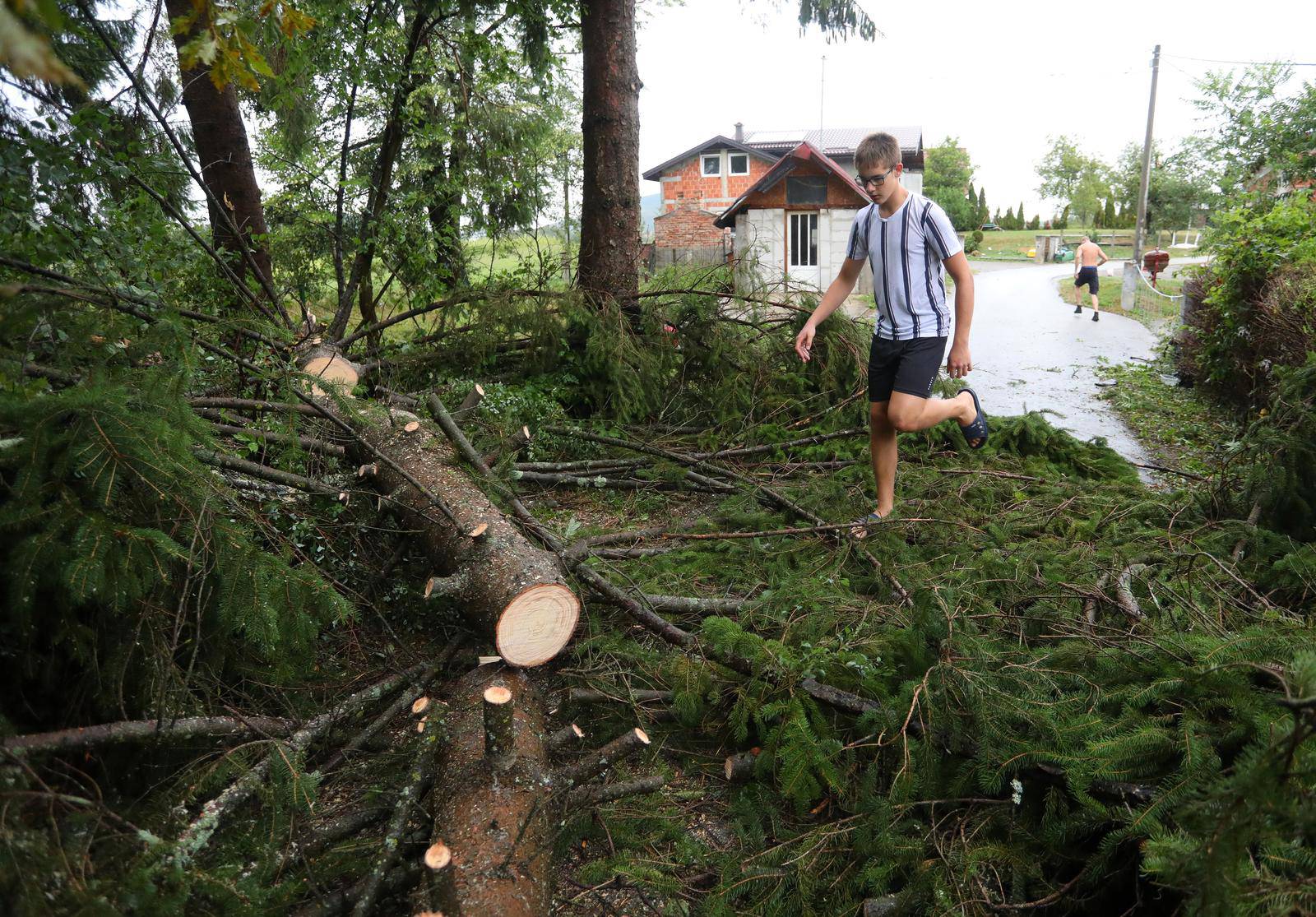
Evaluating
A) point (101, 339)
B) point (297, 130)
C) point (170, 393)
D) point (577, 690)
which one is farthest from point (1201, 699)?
point (297, 130)

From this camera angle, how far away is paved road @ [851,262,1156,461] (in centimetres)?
779

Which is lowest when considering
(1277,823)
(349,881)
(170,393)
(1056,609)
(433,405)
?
(349,881)

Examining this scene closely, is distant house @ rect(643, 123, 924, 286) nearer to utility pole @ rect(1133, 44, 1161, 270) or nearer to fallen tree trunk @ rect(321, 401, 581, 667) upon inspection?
utility pole @ rect(1133, 44, 1161, 270)

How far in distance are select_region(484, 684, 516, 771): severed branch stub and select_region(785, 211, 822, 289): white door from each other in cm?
2567

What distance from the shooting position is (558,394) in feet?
20.5

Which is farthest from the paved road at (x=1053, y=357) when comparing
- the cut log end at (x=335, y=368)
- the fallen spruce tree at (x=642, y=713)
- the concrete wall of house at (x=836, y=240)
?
the concrete wall of house at (x=836, y=240)

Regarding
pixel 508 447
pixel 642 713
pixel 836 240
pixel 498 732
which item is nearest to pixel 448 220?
pixel 508 447

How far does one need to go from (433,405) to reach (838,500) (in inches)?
93.0

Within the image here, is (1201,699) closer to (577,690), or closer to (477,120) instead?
(577,690)

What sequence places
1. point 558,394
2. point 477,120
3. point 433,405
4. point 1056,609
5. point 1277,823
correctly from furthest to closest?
point 477,120
point 558,394
point 433,405
point 1056,609
point 1277,823

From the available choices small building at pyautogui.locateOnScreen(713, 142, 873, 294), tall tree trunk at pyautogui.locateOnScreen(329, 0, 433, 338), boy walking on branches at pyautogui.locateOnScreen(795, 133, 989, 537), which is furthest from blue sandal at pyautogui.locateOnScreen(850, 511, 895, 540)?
small building at pyautogui.locateOnScreen(713, 142, 873, 294)

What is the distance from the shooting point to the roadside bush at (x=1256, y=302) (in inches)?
244

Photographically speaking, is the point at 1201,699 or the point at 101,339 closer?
the point at 1201,699

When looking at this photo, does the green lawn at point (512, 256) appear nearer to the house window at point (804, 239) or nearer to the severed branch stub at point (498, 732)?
the severed branch stub at point (498, 732)
